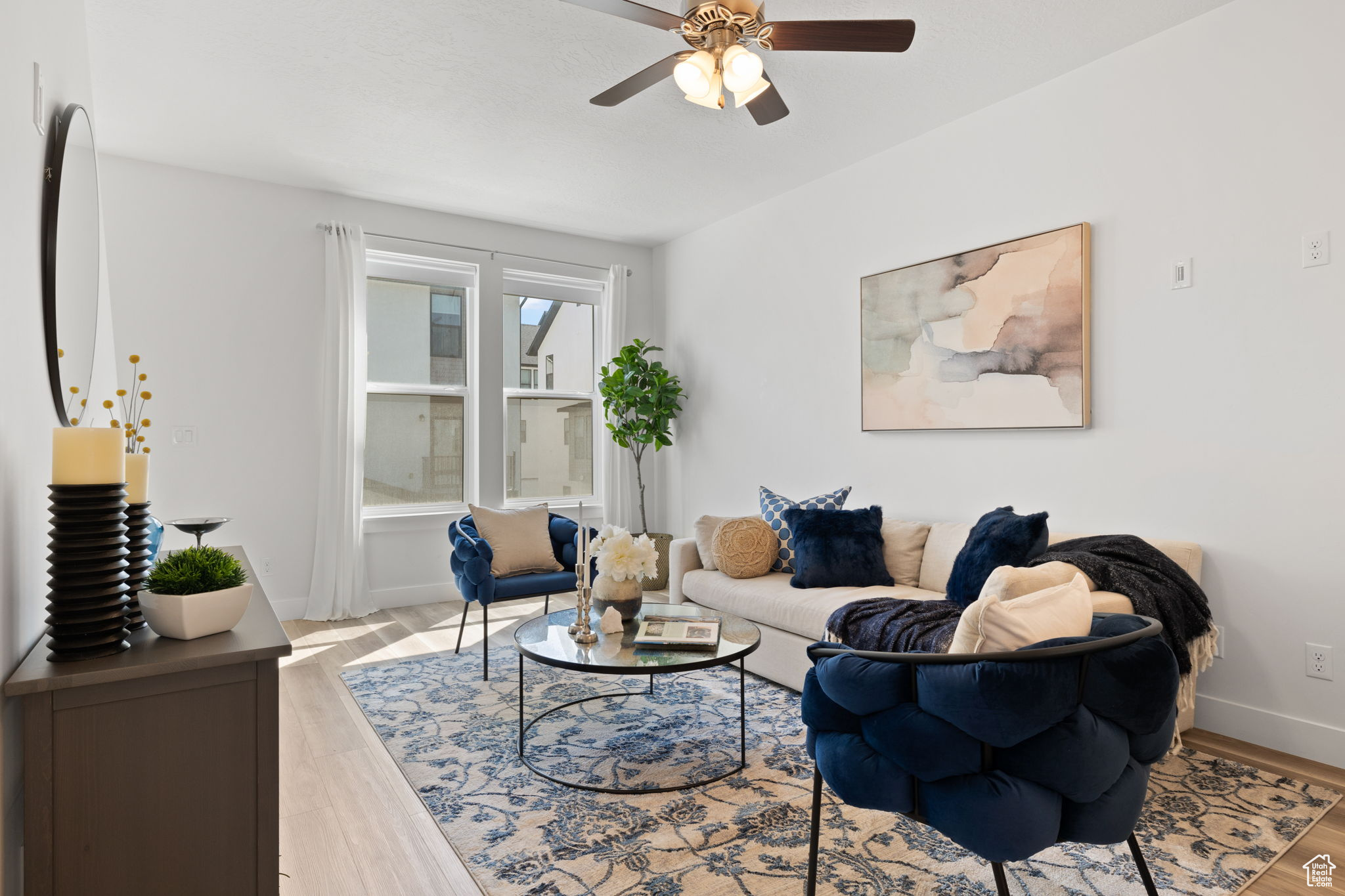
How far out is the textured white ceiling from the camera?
283 centimetres

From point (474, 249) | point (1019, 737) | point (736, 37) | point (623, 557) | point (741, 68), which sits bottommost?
point (1019, 737)

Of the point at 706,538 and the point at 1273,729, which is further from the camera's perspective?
the point at 706,538

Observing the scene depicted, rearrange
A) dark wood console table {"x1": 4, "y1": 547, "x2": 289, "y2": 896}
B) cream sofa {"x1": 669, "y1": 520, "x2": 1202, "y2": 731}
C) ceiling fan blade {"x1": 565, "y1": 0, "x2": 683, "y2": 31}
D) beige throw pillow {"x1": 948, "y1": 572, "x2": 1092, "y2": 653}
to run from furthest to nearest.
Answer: cream sofa {"x1": 669, "y1": 520, "x2": 1202, "y2": 731} → ceiling fan blade {"x1": 565, "y1": 0, "x2": 683, "y2": 31} → beige throw pillow {"x1": 948, "y1": 572, "x2": 1092, "y2": 653} → dark wood console table {"x1": 4, "y1": 547, "x2": 289, "y2": 896}

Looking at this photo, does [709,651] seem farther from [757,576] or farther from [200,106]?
[200,106]

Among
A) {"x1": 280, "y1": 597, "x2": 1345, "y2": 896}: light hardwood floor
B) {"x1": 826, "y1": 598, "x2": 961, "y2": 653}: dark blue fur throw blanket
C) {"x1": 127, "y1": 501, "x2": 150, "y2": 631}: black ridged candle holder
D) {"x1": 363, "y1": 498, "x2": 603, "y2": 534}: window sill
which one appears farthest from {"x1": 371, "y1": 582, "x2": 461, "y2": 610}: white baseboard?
{"x1": 127, "y1": 501, "x2": 150, "y2": 631}: black ridged candle holder

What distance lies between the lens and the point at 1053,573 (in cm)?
192

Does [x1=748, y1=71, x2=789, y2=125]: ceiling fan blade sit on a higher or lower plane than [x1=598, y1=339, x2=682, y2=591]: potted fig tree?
Result: higher

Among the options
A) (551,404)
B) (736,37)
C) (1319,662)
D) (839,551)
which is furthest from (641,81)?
(551,404)

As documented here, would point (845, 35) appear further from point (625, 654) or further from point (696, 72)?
point (625, 654)

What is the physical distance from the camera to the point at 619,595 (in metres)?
2.88

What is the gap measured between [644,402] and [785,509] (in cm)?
189

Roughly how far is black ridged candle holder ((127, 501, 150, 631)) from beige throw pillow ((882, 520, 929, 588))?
9.84 feet

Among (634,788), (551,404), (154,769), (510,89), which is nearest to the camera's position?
(154,769)

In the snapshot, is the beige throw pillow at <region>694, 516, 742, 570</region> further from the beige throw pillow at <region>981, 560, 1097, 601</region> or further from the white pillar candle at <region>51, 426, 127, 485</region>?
the white pillar candle at <region>51, 426, 127, 485</region>
